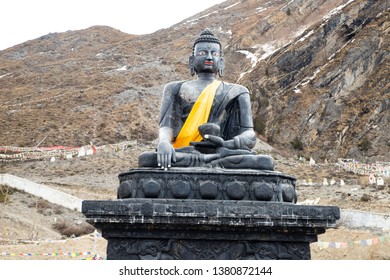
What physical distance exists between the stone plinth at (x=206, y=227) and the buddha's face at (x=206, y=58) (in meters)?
2.45

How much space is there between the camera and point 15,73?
223ft

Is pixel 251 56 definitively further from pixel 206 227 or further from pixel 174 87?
pixel 206 227

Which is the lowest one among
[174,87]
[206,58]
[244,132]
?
[244,132]

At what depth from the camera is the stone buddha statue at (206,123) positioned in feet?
22.3

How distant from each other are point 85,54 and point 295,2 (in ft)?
94.5

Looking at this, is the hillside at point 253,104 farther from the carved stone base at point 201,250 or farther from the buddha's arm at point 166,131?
the carved stone base at point 201,250

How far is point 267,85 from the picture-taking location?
46875 mm

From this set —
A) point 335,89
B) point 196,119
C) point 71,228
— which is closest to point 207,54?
point 196,119

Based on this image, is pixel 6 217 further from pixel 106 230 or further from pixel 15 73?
pixel 15 73

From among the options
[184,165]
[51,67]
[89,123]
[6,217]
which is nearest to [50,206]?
[6,217]

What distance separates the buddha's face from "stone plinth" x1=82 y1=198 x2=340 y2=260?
8.04 ft

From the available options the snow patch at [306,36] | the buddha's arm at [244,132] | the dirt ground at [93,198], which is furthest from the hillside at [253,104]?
the buddha's arm at [244,132]

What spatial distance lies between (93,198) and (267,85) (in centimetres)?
2606

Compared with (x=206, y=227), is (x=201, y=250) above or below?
below
